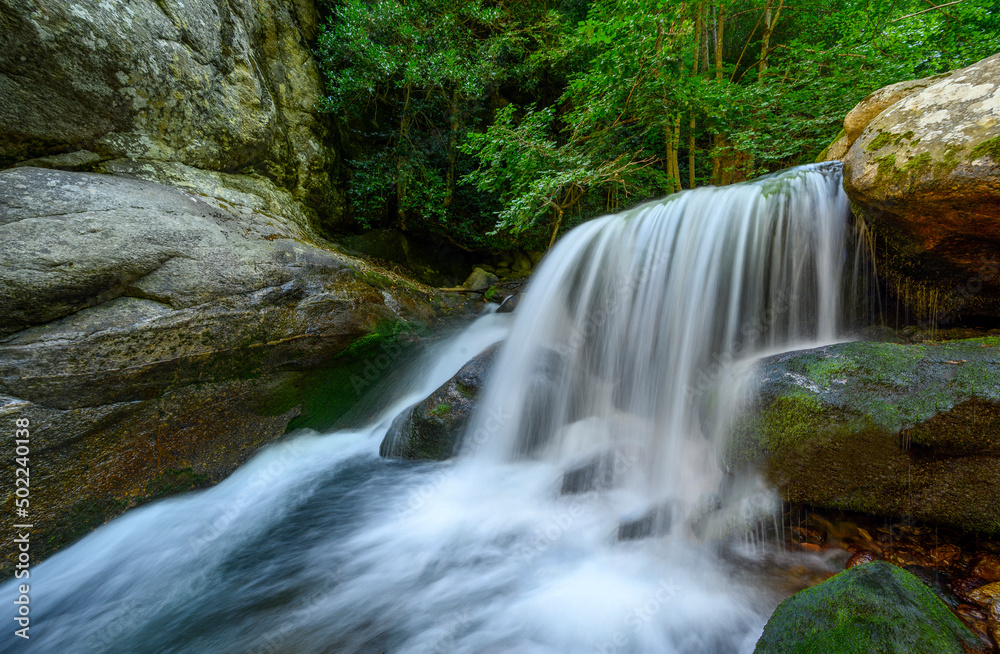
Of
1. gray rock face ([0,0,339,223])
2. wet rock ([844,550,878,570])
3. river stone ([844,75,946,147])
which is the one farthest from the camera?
gray rock face ([0,0,339,223])

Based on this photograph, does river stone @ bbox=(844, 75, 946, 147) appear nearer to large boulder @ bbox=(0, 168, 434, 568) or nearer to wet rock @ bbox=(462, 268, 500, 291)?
large boulder @ bbox=(0, 168, 434, 568)

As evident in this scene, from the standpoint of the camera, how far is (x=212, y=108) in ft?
17.6

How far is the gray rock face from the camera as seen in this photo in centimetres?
381

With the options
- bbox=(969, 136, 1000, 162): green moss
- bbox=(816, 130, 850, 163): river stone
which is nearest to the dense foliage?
bbox=(816, 130, 850, 163): river stone

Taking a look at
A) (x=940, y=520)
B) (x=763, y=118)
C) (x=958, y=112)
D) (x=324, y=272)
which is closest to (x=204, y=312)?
(x=324, y=272)

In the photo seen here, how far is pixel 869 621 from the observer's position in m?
1.39

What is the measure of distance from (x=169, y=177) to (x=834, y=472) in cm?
697

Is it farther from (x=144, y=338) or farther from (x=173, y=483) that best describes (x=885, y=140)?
(x=173, y=483)

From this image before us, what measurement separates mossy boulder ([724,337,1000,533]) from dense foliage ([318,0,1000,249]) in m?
4.16

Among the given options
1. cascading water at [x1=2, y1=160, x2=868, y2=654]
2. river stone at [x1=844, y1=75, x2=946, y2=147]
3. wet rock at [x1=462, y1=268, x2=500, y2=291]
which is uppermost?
river stone at [x1=844, y1=75, x2=946, y2=147]

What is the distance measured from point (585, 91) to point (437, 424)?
7.24m

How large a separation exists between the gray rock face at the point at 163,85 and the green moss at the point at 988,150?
746 centimetres

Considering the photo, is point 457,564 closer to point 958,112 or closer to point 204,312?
point 204,312

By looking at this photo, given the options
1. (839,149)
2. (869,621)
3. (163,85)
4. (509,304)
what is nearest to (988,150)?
(839,149)
